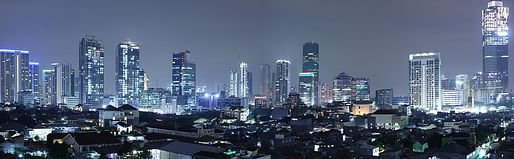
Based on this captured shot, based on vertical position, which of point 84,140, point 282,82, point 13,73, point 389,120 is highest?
point 13,73

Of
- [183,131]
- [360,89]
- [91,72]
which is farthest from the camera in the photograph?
Result: [360,89]

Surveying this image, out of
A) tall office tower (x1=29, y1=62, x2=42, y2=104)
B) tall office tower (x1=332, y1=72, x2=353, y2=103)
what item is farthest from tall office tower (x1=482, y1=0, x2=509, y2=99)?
tall office tower (x1=29, y1=62, x2=42, y2=104)

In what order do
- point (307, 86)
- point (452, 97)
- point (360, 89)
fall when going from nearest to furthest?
1. point (360, 89)
2. point (307, 86)
3. point (452, 97)

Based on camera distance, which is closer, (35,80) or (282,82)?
(35,80)

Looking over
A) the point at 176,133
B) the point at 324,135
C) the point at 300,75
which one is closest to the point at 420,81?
the point at 300,75

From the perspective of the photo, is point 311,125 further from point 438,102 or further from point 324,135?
point 438,102

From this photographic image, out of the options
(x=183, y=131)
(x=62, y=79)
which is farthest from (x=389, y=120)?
(x=62, y=79)

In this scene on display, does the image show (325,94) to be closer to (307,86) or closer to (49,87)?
(307,86)

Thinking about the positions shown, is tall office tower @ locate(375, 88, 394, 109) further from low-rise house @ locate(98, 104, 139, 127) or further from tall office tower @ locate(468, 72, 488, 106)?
low-rise house @ locate(98, 104, 139, 127)
